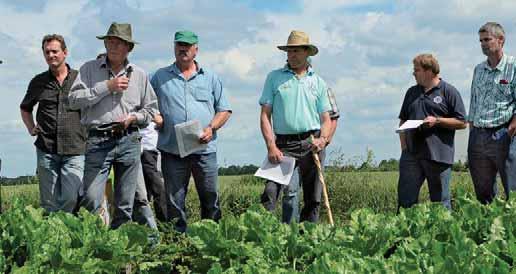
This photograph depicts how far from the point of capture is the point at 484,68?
770 cm

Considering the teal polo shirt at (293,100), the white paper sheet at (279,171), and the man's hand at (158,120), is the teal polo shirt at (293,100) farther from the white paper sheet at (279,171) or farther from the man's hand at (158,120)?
the man's hand at (158,120)

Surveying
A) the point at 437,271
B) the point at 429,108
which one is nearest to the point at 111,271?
the point at 437,271

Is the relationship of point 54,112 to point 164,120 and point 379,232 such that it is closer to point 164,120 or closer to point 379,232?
point 164,120

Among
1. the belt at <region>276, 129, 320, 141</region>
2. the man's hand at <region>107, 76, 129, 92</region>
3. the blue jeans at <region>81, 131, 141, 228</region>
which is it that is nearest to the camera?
the man's hand at <region>107, 76, 129, 92</region>

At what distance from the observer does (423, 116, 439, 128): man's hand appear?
297 inches

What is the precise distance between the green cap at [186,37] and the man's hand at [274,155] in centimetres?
107

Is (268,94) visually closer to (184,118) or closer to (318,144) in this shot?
(318,144)

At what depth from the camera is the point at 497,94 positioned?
24.9 ft

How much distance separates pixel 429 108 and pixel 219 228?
347 cm

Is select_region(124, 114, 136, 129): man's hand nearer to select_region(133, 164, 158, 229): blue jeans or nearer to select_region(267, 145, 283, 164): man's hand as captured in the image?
select_region(133, 164, 158, 229): blue jeans

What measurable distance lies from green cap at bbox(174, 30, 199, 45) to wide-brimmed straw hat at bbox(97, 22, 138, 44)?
419mm

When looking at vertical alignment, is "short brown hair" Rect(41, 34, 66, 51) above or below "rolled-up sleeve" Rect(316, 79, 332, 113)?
above

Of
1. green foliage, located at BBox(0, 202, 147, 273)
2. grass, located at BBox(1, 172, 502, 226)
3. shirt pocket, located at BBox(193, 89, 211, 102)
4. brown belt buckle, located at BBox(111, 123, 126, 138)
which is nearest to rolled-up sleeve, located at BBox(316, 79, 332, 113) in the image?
shirt pocket, located at BBox(193, 89, 211, 102)

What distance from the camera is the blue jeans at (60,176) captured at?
712 centimetres
